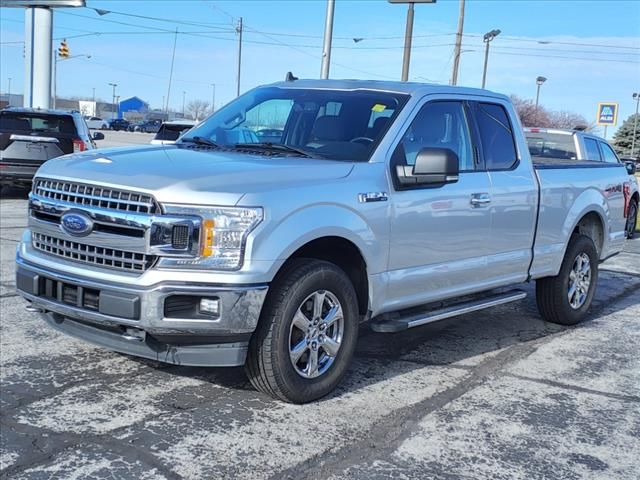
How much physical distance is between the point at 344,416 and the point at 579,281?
3.73 m

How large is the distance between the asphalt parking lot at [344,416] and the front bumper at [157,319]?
41 centimetres

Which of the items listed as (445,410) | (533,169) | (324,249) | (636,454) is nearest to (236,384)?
(324,249)

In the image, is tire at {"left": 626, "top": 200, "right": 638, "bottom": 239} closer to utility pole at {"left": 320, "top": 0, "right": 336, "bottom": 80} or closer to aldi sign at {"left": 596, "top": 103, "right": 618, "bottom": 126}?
utility pole at {"left": 320, "top": 0, "right": 336, "bottom": 80}

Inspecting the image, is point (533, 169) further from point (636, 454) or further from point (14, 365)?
point (14, 365)

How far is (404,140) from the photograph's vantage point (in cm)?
515

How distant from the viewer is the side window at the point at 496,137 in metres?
5.98

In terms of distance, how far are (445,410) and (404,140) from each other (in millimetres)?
1856

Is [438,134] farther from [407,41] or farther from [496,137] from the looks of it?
[407,41]

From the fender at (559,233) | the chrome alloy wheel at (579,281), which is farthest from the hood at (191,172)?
the chrome alloy wheel at (579,281)

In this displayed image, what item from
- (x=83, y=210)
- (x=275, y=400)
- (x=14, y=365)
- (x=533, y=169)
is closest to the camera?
(x=83, y=210)

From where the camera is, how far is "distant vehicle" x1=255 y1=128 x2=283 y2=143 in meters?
5.36

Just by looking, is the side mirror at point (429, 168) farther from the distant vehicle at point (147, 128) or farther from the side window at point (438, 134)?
the distant vehicle at point (147, 128)

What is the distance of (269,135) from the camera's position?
5438 millimetres

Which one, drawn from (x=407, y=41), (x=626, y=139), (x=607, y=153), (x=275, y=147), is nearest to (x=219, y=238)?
(x=275, y=147)
